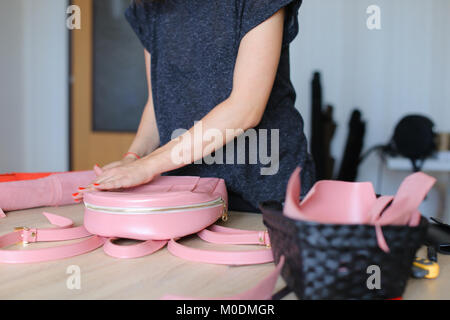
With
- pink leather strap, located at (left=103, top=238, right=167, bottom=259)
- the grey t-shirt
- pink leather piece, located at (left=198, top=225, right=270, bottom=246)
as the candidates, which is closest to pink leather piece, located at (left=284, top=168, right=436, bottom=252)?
pink leather piece, located at (left=198, top=225, right=270, bottom=246)

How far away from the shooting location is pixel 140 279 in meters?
0.48

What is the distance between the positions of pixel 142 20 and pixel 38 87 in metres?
2.56

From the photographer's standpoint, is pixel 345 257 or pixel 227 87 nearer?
pixel 345 257

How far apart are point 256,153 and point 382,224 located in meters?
0.59

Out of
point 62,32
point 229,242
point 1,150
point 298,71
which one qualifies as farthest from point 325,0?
point 229,242

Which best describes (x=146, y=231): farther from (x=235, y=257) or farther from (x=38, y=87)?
(x=38, y=87)

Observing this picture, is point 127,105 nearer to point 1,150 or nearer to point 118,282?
point 1,150

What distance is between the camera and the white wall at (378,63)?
2854 millimetres

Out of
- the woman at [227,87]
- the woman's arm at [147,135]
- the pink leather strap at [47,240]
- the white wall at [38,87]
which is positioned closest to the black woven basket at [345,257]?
the pink leather strap at [47,240]

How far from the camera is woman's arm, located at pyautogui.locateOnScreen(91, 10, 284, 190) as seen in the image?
2.54 ft

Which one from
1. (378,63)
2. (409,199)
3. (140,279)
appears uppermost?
(378,63)

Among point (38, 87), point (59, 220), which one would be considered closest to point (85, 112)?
point (38, 87)

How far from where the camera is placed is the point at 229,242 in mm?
619

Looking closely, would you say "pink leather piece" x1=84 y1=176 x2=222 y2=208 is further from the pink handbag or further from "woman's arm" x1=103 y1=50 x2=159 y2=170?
"woman's arm" x1=103 y1=50 x2=159 y2=170
